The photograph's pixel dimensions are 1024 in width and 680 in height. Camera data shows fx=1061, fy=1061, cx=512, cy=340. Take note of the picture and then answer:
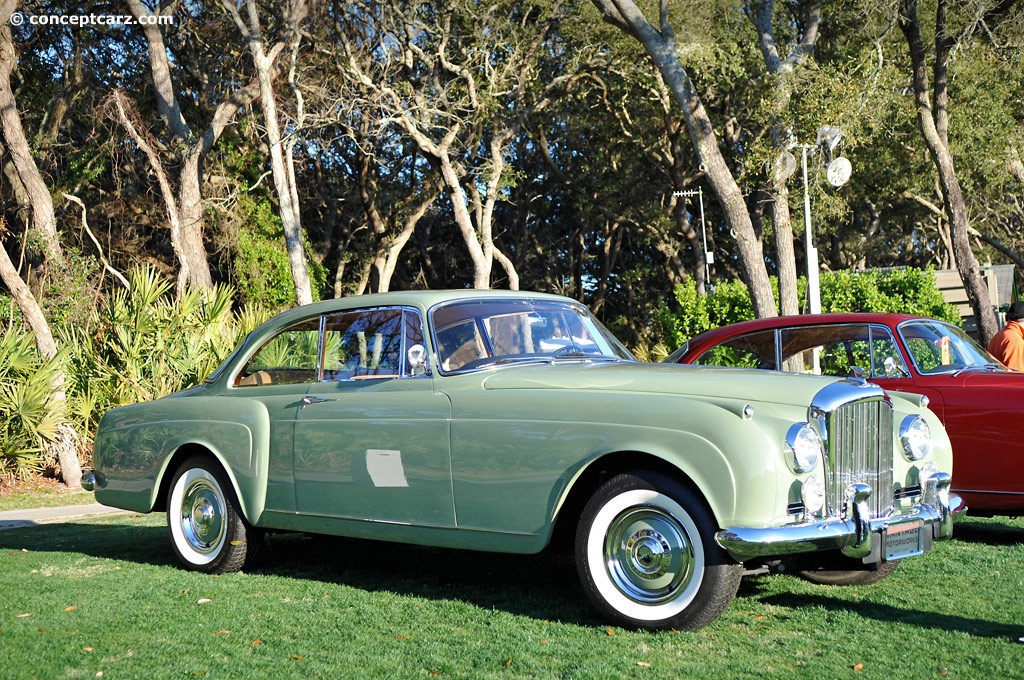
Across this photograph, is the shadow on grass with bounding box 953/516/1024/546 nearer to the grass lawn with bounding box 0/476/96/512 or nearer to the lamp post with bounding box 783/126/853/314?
the lamp post with bounding box 783/126/853/314

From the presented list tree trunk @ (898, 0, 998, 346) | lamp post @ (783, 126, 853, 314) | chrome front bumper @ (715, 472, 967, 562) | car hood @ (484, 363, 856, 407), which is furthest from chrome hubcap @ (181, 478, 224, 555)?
tree trunk @ (898, 0, 998, 346)

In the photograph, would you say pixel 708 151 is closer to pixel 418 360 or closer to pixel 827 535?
pixel 418 360

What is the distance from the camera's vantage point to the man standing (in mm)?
9641

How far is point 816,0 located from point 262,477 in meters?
15.2

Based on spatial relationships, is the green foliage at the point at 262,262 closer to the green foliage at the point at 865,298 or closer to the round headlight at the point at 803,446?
the green foliage at the point at 865,298

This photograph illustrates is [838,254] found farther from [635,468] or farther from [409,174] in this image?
[635,468]

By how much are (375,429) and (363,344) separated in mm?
687

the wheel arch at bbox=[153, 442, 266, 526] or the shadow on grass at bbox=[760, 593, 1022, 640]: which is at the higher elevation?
the wheel arch at bbox=[153, 442, 266, 526]

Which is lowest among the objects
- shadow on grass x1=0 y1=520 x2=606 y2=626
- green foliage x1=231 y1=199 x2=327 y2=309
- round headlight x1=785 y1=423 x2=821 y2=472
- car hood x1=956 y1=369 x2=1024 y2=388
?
shadow on grass x1=0 y1=520 x2=606 y2=626

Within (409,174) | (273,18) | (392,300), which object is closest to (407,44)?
(273,18)

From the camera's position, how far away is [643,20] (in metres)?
17.3

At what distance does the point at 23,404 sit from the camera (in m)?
12.6

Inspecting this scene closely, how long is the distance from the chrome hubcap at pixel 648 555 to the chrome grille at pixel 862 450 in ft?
2.44

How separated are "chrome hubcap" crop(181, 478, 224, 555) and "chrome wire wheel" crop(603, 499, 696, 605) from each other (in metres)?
3.02
